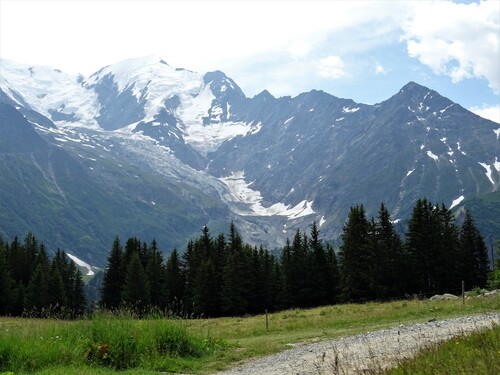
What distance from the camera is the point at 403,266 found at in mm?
70500

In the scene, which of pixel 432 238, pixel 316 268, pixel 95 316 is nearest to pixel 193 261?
pixel 316 268

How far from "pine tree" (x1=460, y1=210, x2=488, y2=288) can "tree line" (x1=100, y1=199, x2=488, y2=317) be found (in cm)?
16

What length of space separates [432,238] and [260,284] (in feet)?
91.2

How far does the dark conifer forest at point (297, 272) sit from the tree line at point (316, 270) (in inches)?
5.8

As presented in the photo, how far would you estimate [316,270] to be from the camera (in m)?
79.5

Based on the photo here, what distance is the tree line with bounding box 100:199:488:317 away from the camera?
6925 cm

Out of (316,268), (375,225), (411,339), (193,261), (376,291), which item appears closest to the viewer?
(411,339)

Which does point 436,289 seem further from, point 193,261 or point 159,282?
point 159,282

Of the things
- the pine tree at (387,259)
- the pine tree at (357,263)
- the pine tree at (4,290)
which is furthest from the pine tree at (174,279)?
the pine tree at (387,259)

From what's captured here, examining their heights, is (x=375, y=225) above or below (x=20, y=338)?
above

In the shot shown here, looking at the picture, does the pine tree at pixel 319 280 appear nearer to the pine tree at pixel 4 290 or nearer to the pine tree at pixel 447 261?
the pine tree at pixel 447 261

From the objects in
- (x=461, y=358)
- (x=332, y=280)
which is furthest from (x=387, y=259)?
(x=461, y=358)

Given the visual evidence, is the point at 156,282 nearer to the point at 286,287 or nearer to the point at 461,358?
the point at 286,287

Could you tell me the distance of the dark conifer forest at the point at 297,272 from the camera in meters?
69.4
